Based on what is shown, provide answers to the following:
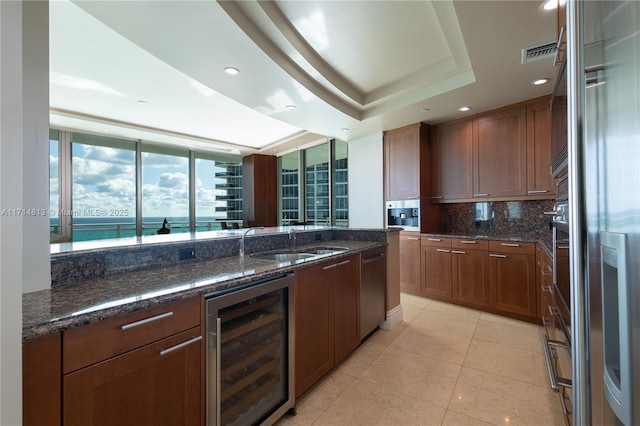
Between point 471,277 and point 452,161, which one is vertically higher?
point 452,161

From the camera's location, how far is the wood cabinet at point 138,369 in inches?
33.3

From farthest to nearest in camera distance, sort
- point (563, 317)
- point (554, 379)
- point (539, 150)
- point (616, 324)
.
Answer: point (539, 150)
point (554, 379)
point (563, 317)
point (616, 324)

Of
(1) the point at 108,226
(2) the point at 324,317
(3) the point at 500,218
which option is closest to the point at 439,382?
(2) the point at 324,317

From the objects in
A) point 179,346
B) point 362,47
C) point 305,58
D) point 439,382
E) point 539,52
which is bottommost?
point 439,382

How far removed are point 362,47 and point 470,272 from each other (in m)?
2.92

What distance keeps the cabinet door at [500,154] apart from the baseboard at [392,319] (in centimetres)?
197

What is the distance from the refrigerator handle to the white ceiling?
1.94m

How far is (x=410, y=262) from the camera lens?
4094 millimetres

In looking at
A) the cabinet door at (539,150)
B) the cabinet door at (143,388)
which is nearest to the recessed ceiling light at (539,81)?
the cabinet door at (539,150)

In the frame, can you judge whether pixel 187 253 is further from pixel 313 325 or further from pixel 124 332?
pixel 313 325

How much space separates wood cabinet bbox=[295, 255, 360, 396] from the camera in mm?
1773

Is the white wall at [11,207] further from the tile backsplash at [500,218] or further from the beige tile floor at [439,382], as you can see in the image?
the tile backsplash at [500,218]

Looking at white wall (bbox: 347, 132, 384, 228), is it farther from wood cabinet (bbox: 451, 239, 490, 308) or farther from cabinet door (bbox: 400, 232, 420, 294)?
wood cabinet (bbox: 451, 239, 490, 308)

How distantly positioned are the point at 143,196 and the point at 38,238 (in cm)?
590
